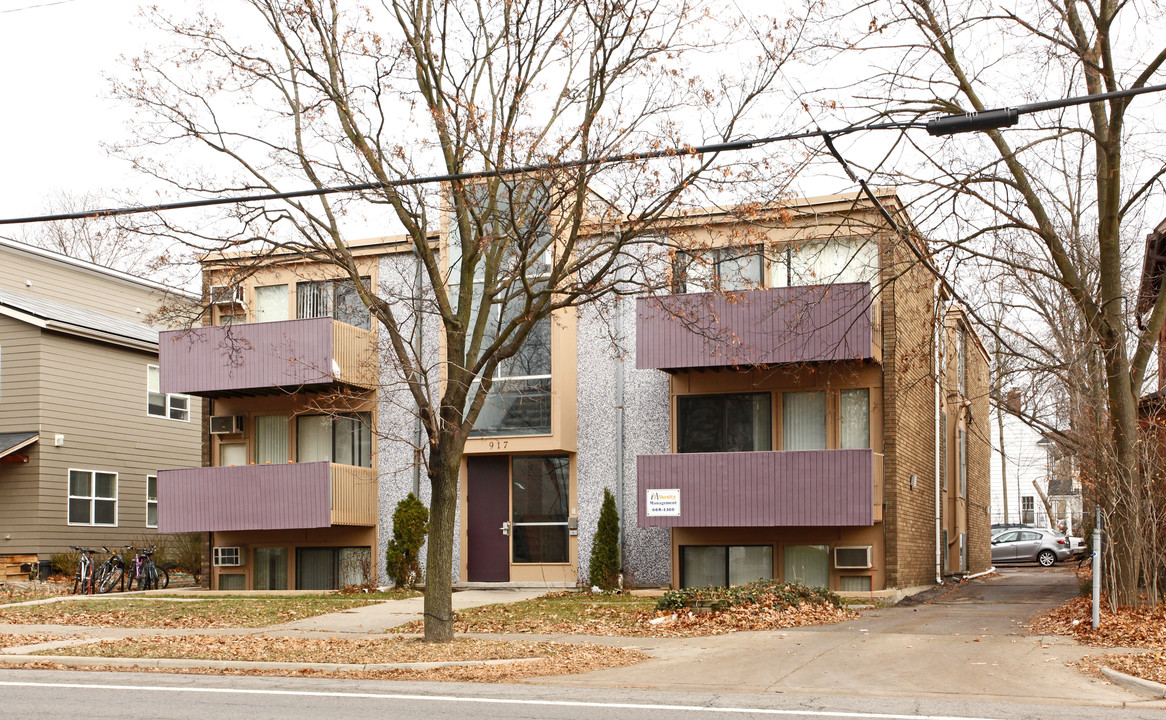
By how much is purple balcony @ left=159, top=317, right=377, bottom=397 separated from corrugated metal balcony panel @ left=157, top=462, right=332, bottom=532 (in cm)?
169

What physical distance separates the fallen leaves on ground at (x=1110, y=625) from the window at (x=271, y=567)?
15.0 metres

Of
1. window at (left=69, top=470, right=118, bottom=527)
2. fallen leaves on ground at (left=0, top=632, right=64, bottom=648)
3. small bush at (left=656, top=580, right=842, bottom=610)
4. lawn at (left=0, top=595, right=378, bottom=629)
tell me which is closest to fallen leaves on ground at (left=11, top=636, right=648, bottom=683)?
fallen leaves on ground at (left=0, top=632, right=64, bottom=648)

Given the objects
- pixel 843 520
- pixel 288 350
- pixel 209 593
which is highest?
pixel 288 350

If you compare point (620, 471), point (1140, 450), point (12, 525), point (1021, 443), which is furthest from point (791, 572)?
point (1021, 443)

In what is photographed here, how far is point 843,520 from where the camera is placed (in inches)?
770

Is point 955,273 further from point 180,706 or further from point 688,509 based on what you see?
point 180,706

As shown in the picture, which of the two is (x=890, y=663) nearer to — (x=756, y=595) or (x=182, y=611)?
(x=756, y=595)

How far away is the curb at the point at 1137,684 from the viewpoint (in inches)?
397

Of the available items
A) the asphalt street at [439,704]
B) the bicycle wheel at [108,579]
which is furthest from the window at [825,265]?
the bicycle wheel at [108,579]

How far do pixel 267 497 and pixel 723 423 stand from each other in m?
9.14

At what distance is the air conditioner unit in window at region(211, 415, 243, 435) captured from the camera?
80.8 feet

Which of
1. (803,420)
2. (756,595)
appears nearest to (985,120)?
(756,595)

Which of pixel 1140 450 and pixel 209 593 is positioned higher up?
pixel 1140 450

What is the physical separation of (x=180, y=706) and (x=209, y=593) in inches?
573
